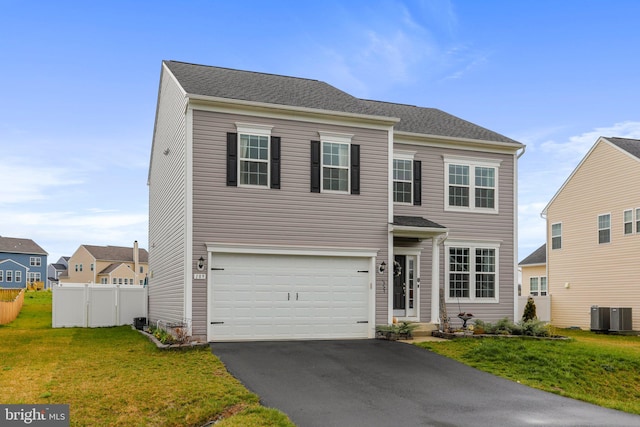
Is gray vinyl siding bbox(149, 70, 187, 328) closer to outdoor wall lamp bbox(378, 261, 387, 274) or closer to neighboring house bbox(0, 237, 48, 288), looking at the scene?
outdoor wall lamp bbox(378, 261, 387, 274)

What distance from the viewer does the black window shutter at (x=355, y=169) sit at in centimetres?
1725

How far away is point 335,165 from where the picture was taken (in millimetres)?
17219

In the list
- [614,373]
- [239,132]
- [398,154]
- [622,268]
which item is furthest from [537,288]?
[239,132]

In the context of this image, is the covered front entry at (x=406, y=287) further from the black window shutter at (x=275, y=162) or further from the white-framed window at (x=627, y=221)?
the white-framed window at (x=627, y=221)

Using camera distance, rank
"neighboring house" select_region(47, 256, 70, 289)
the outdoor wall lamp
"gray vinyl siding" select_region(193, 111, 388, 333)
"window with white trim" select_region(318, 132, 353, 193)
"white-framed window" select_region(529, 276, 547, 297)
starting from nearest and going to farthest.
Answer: "gray vinyl siding" select_region(193, 111, 388, 333), "window with white trim" select_region(318, 132, 353, 193), the outdoor wall lamp, "white-framed window" select_region(529, 276, 547, 297), "neighboring house" select_region(47, 256, 70, 289)

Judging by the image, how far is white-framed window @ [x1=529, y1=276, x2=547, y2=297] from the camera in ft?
107

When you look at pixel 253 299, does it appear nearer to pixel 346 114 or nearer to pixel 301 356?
pixel 301 356

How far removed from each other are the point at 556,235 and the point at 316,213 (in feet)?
54.0

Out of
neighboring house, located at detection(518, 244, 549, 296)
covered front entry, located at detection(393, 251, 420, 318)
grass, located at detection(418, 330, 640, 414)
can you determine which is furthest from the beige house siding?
grass, located at detection(418, 330, 640, 414)

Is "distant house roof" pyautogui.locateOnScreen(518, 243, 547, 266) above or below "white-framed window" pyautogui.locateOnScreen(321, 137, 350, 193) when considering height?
below

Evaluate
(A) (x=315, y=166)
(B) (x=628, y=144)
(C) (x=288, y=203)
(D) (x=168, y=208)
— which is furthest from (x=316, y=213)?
(B) (x=628, y=144)

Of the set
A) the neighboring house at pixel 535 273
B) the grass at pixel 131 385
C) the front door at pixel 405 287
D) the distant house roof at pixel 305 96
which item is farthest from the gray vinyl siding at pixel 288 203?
the neighboring house at pixel 535 273

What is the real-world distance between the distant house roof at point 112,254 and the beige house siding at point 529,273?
53274mm

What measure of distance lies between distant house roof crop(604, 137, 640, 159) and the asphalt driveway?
15.3m
